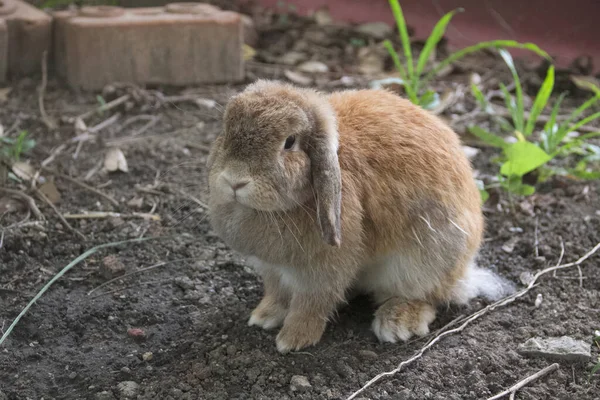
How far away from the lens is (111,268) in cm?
328

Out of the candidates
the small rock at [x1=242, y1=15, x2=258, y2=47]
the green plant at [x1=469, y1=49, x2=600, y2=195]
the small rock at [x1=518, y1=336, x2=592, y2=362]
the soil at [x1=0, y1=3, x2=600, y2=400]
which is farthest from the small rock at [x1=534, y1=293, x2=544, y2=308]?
the small rock at [x1=242, y1=15, x2=258, y2=47]

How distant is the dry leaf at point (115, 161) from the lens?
420cm

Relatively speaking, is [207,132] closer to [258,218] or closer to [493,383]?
[258,218]

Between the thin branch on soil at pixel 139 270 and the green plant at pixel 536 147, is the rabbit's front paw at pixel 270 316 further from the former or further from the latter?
the green plant at pixel 536 147

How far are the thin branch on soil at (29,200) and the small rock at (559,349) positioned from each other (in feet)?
7.72

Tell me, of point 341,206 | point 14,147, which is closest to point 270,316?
point 341,206

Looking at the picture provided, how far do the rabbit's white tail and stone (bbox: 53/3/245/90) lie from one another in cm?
272

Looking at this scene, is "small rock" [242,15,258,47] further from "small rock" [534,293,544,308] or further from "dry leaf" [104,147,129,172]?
"small rock" [534,293,544,308]

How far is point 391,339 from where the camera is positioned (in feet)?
9.74

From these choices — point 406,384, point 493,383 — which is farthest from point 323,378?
point 493,383

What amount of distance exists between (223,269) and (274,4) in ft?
12.7

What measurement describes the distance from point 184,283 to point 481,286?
134cm

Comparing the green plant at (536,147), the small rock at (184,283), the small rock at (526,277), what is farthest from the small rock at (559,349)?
the small rock at (184,283)

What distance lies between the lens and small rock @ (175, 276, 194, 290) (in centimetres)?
327
